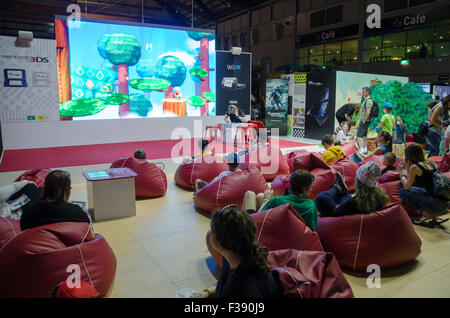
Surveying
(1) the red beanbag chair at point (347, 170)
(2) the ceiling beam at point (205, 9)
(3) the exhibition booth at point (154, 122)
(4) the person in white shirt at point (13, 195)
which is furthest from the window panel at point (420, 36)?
(4) the person in white shirt at point (13, 195)

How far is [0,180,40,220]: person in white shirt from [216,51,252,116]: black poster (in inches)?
329

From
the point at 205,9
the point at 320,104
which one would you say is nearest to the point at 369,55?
the point at 320,104

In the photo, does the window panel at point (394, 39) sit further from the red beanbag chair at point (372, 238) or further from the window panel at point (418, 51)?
the red beanbag chair at point (372, 238)

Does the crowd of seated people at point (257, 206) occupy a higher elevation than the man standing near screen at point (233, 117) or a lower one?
lower

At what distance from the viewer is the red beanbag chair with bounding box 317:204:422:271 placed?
9.21 feet

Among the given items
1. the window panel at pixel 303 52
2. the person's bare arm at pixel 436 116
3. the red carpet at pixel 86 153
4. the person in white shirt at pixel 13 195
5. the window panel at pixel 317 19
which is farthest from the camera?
the window panel at pixel 303 52

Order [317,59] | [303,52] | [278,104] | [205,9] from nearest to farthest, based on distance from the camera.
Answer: [278,104], [317,59], [303,52], [205,9]

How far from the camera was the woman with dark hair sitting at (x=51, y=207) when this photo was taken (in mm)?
2475

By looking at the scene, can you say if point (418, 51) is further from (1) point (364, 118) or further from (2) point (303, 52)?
(1) point (364, 118)

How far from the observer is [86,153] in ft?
25.9

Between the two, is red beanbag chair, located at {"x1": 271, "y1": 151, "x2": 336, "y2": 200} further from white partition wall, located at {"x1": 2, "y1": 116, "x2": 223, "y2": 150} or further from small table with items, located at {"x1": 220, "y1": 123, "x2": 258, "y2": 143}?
white partition wall, located at {"x1": 2, "y1": 116, "x2": 223, "y2": 150}

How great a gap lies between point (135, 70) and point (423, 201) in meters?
7.93

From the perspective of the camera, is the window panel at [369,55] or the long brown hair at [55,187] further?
the window panel at [369,55]

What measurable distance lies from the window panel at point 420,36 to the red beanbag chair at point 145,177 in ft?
47.5
